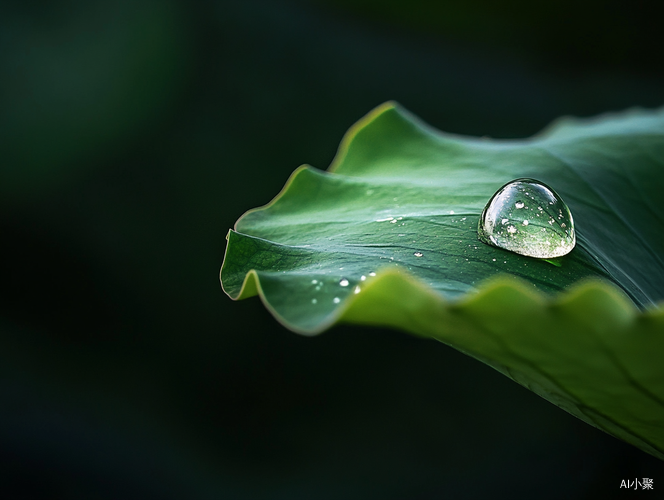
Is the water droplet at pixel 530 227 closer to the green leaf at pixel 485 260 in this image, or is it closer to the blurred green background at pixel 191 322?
the green leaf at pixel 485 260

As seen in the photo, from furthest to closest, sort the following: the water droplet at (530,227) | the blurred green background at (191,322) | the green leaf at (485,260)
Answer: the blurred green background at (191,322) → the water droplet at (530,227) → the green leaf at (485,260)

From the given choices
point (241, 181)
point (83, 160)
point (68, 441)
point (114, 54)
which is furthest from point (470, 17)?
point (68, 441)

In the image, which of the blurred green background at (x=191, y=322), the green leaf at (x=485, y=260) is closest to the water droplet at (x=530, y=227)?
the green leaf at (x=485, y=260)

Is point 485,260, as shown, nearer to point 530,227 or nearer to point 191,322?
point 530,227

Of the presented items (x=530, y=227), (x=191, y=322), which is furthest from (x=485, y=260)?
(x=191, y=322)

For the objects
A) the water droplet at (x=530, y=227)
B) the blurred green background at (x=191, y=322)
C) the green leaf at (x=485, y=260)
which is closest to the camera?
the green leaf at (x=485, y=260)

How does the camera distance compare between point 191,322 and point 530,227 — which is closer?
point 530,227
